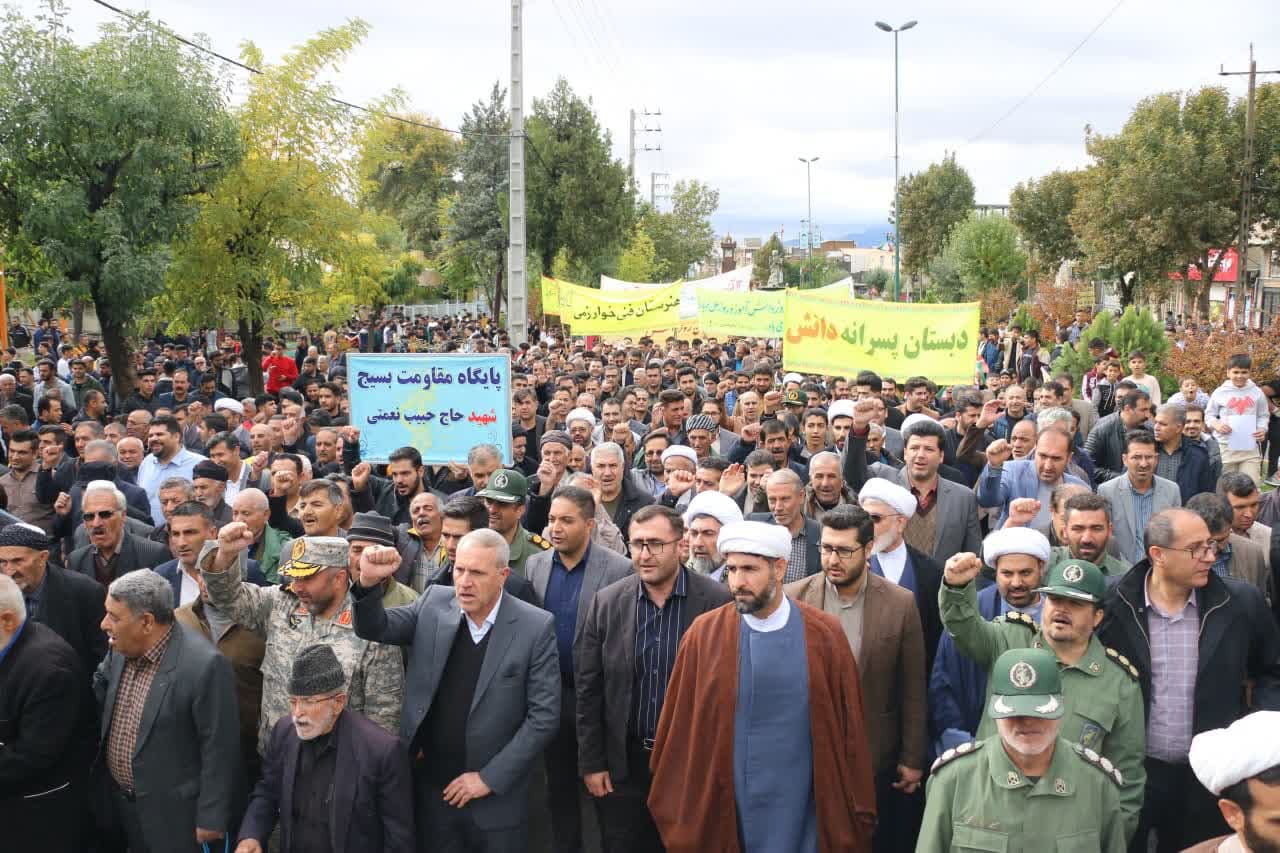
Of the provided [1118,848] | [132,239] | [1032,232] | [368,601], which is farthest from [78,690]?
[1032,232]

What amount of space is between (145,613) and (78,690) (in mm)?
474

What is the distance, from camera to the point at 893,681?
481 cm

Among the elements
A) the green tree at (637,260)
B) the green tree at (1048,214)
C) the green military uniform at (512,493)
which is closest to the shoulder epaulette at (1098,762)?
the green military uniform at (512,493)

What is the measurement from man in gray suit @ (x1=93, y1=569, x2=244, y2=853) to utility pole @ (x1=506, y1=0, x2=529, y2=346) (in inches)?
667

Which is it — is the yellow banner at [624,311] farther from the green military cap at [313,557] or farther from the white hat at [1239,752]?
the white hat at [1239,752]

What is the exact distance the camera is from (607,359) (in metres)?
19.0

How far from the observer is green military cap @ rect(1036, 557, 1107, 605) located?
13.7 ft

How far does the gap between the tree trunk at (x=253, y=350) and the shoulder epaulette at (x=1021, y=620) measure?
1444 centimetres

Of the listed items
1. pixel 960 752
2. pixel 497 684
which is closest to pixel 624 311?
pixel 497 684

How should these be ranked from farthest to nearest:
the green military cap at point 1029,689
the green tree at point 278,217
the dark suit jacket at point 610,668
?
the green tree at point 278,217
the dark suit jacket at point 610,668
the green military cap at point 1029,689

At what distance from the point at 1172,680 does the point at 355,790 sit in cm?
326

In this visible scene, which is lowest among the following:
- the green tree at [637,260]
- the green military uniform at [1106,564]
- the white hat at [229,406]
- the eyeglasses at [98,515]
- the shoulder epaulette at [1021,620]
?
the shoulder epaulette at [1021,620]

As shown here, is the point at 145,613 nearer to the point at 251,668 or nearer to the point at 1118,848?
the point at 251,668

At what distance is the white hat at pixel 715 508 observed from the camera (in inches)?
228
